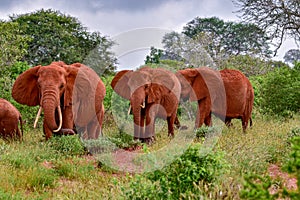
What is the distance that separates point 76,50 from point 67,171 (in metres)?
26.9

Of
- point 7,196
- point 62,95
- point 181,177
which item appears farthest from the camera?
point 62,95

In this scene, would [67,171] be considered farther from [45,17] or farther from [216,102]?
[45,17]

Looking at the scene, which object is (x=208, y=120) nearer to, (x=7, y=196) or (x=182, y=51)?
(x=182, y=51)

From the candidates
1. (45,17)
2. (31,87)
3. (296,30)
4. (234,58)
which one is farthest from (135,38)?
(45,17)

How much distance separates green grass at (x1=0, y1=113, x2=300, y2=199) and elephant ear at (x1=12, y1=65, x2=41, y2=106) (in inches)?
36.0

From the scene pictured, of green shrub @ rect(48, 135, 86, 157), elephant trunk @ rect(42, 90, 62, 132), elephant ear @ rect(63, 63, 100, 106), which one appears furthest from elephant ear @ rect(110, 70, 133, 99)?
elephant trunk @ rect(42, 90, 62, 132)

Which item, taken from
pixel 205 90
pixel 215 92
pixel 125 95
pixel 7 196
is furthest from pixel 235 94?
pixel 7 196

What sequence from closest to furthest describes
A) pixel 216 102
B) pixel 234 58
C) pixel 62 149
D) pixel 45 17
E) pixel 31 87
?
pixel 62 149 → pixel 31 87 → pixel 216 102 → pixel 234 58 → pixel 45 17

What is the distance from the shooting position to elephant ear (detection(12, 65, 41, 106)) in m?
9.48

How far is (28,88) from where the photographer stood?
31.4 feet

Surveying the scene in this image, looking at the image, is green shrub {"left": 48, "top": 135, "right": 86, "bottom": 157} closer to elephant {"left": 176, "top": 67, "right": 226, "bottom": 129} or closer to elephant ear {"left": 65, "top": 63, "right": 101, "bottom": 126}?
elephant ear {"left": 65, "top": 63, "right": 101, "bottom": 126}

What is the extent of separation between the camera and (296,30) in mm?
14383

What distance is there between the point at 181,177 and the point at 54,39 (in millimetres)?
30117

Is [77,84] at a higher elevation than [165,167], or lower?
higher
